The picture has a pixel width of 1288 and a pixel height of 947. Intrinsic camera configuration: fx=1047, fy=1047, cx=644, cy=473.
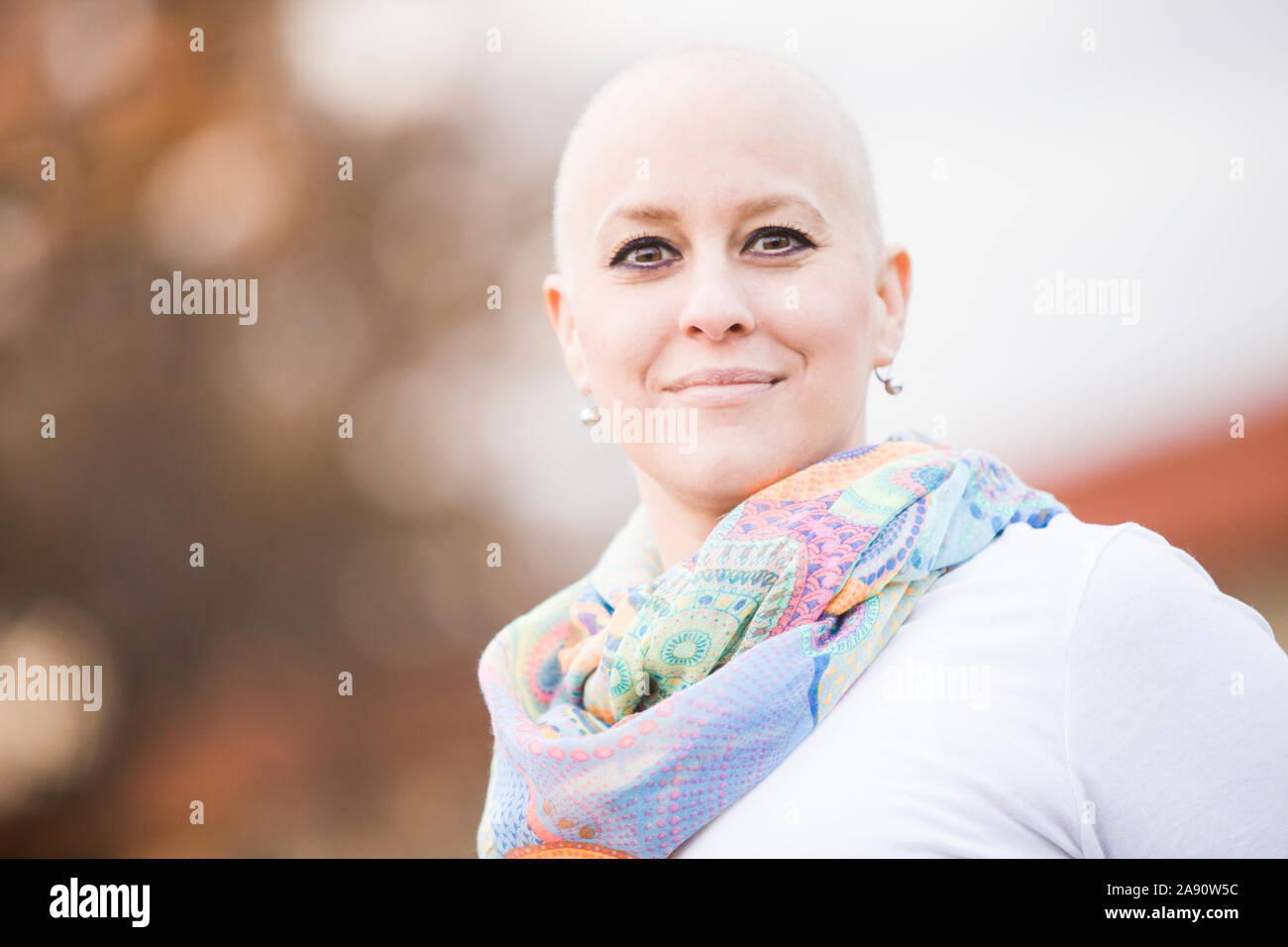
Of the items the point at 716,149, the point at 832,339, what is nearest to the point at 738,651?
the point at 832,339

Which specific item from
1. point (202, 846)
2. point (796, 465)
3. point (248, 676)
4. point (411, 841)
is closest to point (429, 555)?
point (248, 676)

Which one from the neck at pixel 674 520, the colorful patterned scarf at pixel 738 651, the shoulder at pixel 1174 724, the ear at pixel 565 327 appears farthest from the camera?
the ear at pixel 565 327

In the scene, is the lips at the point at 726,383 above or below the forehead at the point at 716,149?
below

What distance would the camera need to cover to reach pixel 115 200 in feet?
15.4

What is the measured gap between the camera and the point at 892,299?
65.2 inches

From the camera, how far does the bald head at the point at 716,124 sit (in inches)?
57.3

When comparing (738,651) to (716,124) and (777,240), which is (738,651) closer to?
(777,240)

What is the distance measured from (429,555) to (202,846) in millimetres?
1539

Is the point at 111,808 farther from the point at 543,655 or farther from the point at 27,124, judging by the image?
the point at 543,655

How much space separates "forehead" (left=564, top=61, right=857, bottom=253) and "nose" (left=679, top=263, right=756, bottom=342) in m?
0.08

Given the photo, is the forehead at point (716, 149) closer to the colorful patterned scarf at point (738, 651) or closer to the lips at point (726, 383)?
the lips at point (726, 383)

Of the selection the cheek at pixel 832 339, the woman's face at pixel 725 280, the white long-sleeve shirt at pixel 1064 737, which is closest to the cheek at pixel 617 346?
the woman's face at pixel 725 280

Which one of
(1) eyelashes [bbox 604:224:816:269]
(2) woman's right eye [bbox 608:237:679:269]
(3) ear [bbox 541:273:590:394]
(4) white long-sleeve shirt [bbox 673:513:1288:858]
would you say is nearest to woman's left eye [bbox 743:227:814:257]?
(1) eyelashes [bbox 604:224:816:269]
